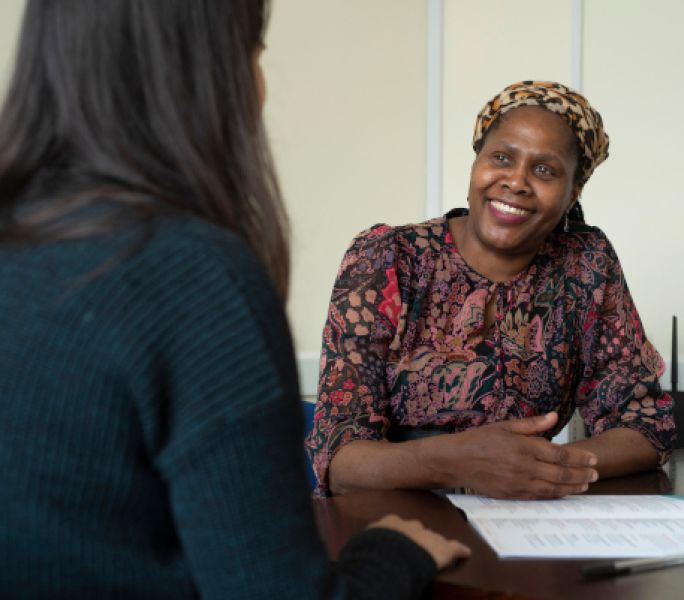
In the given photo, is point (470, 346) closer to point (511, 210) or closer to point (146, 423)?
point (511, 210)

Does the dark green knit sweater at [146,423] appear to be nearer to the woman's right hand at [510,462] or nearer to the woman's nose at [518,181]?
the woman's right hand at [510,462]

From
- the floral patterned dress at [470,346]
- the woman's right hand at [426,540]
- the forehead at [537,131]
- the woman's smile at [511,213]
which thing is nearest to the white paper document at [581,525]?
the woman's right hand at [426,540]

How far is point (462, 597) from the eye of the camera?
98 centimetres

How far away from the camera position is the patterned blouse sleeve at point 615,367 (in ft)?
6.35

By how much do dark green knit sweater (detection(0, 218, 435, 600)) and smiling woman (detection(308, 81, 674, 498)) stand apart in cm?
94

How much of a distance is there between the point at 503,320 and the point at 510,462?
577 mm

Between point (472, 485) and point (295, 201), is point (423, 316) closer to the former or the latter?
point (472, 485)

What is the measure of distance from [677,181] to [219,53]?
258 cm

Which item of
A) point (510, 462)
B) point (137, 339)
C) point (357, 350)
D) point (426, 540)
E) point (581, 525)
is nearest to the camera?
point (137, 339)

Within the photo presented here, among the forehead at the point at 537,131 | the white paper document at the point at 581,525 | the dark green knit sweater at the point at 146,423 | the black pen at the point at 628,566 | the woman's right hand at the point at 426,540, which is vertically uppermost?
the forehead at the point at 537,131

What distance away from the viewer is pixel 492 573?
1042 mm

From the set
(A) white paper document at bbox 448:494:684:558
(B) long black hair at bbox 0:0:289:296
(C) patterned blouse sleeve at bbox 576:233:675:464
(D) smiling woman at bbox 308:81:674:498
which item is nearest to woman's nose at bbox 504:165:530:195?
(D) smiling woman at bbox 308:81:674:498

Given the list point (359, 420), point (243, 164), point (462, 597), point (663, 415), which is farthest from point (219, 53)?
point (663, 415)

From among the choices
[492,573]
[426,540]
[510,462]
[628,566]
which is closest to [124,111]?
[426,540]
